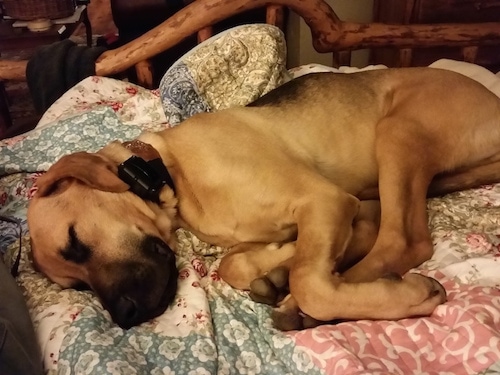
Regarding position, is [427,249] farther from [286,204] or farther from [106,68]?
[106,68]

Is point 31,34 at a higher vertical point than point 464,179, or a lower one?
lower

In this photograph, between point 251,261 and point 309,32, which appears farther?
point 309,32

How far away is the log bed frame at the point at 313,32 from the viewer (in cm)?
282

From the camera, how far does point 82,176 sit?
5.80ft

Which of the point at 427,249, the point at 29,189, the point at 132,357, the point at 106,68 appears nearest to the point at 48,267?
the point at 132,357

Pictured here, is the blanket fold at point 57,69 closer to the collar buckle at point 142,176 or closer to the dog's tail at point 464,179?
the collar buckle at point 142,176

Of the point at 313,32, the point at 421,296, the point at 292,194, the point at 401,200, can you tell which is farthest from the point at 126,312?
the point at 313,32

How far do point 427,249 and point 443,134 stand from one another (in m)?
0.47

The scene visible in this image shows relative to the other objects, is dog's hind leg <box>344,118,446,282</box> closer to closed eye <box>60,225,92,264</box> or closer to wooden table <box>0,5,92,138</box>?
closed eye <box>60,225,92,264</box>

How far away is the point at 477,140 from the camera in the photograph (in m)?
2.14

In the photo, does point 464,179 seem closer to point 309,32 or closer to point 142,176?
point 142,176

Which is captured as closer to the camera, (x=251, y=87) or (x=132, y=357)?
(x=132, y=357)

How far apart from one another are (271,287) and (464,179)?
2.92ft

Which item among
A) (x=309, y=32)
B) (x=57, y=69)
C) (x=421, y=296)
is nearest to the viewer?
(x=421, y=296)
